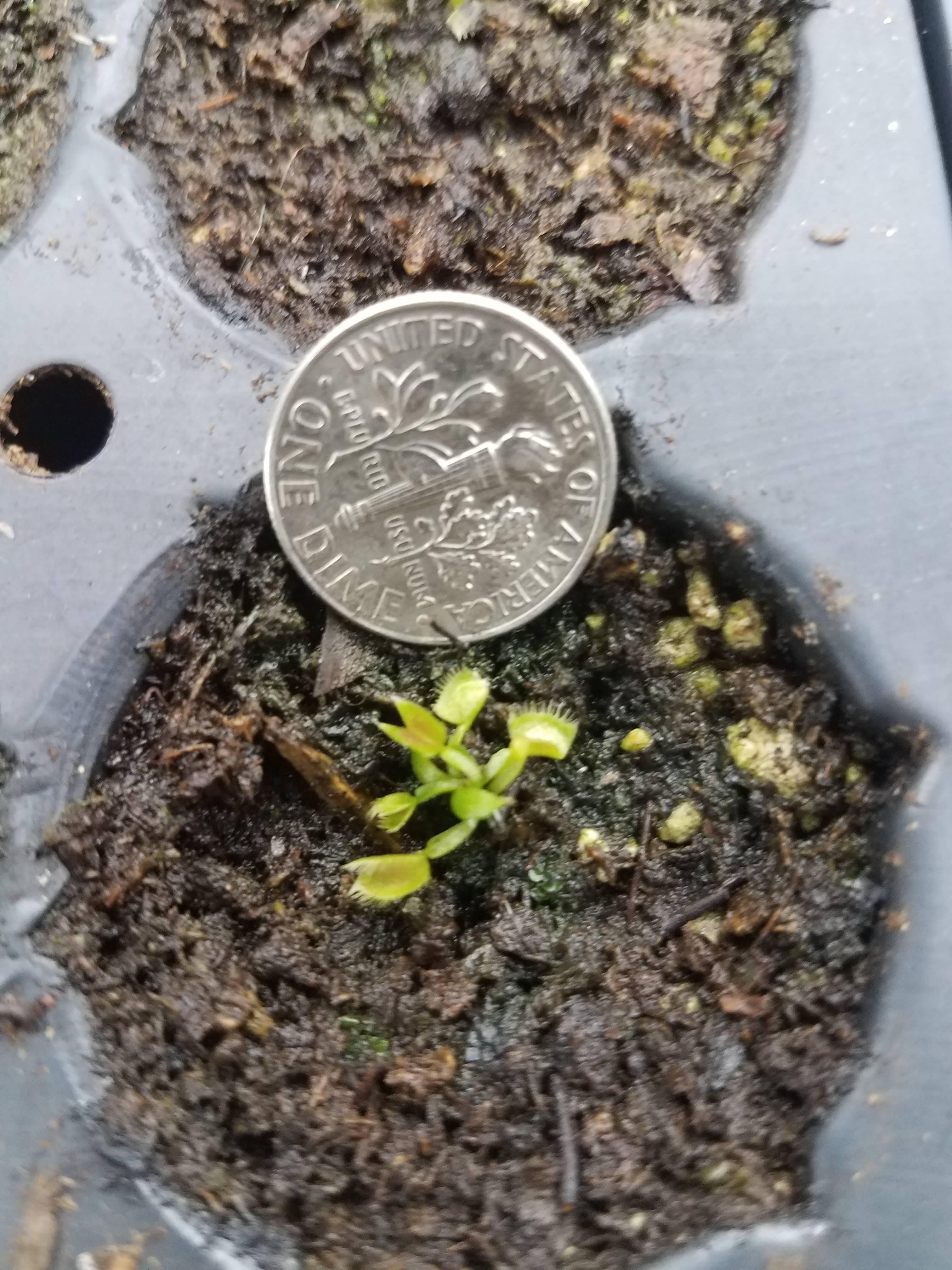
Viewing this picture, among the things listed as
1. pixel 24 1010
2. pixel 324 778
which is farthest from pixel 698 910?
pixel 24 1010

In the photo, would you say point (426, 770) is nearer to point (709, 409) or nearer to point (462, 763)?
point (462, 763)

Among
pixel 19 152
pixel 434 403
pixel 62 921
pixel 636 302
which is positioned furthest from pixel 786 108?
pixel 62 921

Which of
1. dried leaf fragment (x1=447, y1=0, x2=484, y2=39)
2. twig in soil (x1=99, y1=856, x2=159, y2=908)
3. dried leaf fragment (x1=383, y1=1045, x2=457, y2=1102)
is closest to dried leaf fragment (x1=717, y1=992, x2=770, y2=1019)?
dried leaf fragment (x1=383, y1=1045, x2=457, y2=1102)

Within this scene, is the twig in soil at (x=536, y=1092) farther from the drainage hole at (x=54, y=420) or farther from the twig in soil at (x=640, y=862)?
the drainage hole at (x=54, y=420)

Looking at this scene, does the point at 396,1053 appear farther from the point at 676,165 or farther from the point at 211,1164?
the point at 676,165

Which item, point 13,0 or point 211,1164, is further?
point 13,0

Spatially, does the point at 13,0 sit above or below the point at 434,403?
above

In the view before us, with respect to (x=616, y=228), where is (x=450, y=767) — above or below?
below
